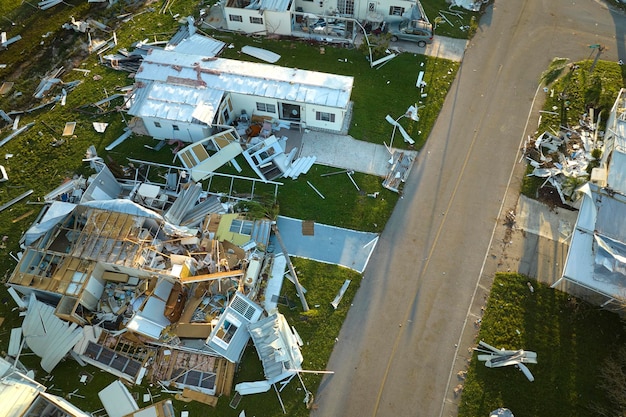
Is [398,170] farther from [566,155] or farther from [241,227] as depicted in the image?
[566,155]

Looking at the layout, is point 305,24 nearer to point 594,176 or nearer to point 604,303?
point 594,176

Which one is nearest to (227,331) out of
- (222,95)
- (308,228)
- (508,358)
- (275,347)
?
(275,347)

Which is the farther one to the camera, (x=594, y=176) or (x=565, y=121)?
(x=565, y=121)

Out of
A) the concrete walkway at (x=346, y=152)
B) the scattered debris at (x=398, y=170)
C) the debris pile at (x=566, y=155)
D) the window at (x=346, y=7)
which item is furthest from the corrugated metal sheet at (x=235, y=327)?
the window at (x=346, y=7)

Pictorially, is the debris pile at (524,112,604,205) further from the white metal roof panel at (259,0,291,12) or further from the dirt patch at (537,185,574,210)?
the white metal roof panel at (259,0,291,12)

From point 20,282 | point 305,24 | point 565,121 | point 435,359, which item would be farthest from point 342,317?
point 305,24

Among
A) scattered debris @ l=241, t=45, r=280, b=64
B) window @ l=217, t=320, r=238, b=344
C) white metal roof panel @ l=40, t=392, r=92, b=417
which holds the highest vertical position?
scattered debris @ l=241, t=45, r=280, b=64

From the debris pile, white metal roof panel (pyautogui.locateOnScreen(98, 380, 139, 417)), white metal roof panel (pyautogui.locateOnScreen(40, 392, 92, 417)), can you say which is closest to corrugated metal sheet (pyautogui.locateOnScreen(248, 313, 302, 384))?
white metal roof panel (pyautogui.locateOnScreen(98, 380, 139, 417))
